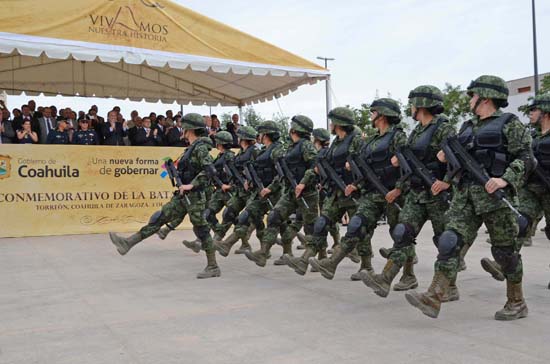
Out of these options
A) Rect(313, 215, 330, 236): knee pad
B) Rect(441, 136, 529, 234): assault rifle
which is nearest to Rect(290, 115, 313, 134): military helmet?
Rect(313, 215, 330, 236): knee pad

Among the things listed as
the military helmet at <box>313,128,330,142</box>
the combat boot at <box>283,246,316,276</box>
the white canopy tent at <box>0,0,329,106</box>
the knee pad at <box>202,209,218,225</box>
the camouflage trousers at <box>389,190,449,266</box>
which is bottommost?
the combat boot at <box>283,246,316,276</box>

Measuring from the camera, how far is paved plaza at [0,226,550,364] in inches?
143

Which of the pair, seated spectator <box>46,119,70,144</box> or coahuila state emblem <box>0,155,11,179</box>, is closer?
coahuila state emblem <box>0,155,11,179</box>

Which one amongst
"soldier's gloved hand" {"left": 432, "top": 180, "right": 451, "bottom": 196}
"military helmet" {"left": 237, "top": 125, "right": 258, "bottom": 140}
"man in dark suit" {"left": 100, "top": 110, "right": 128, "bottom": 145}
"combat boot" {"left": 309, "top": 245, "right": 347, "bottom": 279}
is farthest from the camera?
"man in dark suit" {"left": 100, "top": 110, "right": 128, "bottom": 145}

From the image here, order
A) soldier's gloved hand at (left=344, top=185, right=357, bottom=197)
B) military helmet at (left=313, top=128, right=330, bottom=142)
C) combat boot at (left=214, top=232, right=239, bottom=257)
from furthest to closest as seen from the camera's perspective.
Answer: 1. military helmet at (left=313, top=128, right=330, bottom=142)
2. combat boot at (left=214, top=232, right=239, bottom=257)
3. soldier's gloved hand at (left=344, top=185, right=357, bottom=197)

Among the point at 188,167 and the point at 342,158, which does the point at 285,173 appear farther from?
the point at 188,167

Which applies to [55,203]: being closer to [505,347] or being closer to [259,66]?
[259,66]

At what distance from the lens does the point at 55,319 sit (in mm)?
4656

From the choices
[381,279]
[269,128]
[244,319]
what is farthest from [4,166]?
[381,279]

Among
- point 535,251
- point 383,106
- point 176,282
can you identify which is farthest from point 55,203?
point 535,251

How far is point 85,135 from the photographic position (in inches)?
450

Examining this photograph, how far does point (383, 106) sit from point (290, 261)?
6.11 feet

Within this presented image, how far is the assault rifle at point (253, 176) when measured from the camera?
7816mm

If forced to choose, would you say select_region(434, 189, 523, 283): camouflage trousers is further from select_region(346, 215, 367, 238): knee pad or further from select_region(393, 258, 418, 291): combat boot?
select_region(393, 258, 418, 291): combat boot
